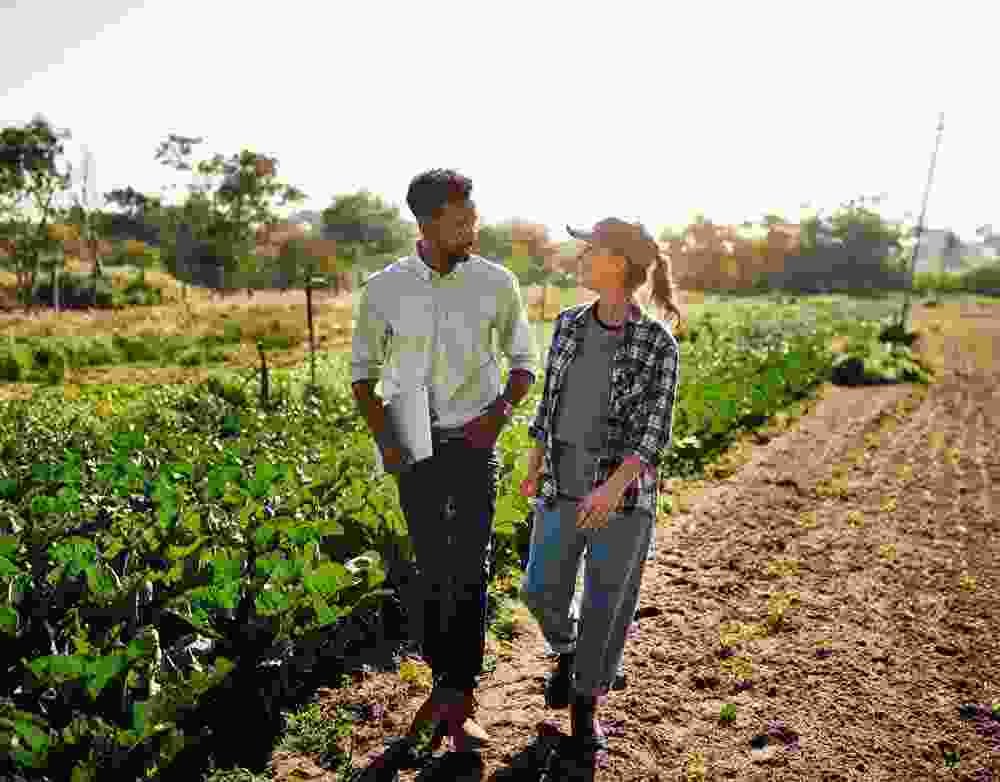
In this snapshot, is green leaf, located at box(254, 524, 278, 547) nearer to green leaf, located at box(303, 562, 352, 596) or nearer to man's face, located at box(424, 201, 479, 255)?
green leaf, located at box(303, 562, 352, 596)

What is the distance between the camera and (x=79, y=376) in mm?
14430

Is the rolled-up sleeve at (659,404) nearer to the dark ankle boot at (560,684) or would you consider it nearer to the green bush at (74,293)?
the dark ankle boot at (560,684)

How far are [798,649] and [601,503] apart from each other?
1993 mm

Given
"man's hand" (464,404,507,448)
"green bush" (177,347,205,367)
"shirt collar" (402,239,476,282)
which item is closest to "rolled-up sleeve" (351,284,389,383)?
"shirt collar" (402,239,476,282)

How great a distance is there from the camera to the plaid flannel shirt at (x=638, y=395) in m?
2.43

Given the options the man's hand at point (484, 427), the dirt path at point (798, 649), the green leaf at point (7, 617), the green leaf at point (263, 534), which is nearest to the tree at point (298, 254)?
the dirt path at point (798, 649)

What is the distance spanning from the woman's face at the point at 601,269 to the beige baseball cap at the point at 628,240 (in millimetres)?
23

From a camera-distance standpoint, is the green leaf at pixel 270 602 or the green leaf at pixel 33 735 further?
the green leaf at pixel 270 602

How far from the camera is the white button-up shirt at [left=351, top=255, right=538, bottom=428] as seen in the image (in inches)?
96.6

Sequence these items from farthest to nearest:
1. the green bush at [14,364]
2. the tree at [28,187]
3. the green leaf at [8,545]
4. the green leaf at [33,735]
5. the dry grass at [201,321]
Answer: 1. the tree at [28,187]
2. the dry grass at [201,321]
3. the green bush at [14,364]
4. the green leaf at [8,545]
5. the green leaf at [33,735]

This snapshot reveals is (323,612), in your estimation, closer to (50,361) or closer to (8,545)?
(8,545)

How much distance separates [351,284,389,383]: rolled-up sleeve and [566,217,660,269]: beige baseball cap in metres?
0.77

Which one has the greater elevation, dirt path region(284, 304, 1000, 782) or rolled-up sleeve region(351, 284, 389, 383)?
rolled-up sleeve region(351, 284, 389, 383)

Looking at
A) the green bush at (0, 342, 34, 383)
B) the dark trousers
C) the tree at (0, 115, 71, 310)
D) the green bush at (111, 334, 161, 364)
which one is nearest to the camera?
the dark trousers
